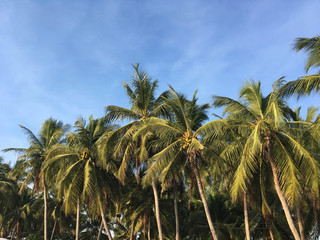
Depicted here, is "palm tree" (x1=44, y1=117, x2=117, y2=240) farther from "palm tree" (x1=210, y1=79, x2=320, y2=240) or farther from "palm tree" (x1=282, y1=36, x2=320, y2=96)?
"palm tree" (x1=282, y1=36, x2=320, y2=96)

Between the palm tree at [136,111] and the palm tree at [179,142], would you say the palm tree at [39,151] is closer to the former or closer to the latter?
the palm tree at [136,111]

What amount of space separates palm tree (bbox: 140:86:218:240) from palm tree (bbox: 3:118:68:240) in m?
11.7

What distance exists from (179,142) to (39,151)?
14061mm

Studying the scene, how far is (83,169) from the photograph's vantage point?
19.9 m

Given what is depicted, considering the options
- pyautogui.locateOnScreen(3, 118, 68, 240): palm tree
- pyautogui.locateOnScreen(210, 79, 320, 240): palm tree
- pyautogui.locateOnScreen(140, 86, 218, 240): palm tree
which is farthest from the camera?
pyautogui.locateOnScreen(3, 118, 68, 240): palm tree

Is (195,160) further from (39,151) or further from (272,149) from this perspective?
(39,151)

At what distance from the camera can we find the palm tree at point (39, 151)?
23.4m

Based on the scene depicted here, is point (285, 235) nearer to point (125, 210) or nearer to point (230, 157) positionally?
point (230, 157)

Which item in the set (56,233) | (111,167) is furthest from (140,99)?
(56,233)

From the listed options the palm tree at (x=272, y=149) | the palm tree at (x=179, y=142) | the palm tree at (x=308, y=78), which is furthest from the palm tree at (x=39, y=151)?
the palm tree at (x=308, y=78)

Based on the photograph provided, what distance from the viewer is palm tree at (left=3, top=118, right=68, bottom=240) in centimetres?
2336

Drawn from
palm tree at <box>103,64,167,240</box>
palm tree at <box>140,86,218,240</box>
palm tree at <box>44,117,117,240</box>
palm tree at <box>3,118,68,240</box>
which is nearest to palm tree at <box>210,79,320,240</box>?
palm tree at <box>140,86,218,240</box>

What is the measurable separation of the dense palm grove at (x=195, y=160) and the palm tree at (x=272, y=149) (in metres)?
0.05

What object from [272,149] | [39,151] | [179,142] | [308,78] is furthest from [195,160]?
[39,151]
